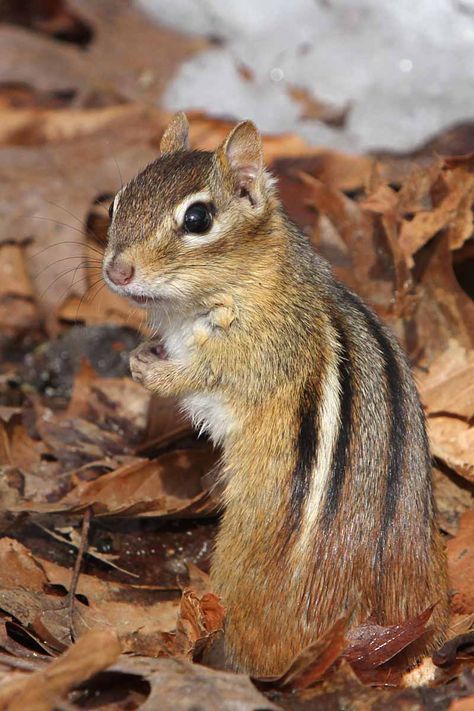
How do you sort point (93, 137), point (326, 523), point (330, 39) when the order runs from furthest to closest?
point (330, 39)
point (93, 137)
point (326, 523)

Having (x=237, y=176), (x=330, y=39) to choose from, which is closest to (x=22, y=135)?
(x=330, y=39)

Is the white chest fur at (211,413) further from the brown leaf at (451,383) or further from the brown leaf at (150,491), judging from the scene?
the brown leaf at (451,383)

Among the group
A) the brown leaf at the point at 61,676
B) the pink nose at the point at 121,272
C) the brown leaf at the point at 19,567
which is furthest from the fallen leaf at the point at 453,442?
the brown leaf at the point at 61,676

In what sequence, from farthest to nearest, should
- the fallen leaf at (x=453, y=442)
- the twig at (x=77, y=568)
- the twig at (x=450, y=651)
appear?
the fallen leaf at (x=453, y=442) < the twig at (x=77, y=568) < the twig at (x=450, y=651)

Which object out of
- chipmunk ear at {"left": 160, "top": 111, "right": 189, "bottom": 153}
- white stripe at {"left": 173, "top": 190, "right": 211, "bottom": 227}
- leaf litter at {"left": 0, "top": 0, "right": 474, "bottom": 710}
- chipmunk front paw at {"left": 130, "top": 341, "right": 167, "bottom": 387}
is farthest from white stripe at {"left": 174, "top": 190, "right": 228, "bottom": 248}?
leaf litter at {"left": 0, "top": 0, "right": 474, "bottom": 710}

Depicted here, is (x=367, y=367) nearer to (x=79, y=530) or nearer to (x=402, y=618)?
(x=402, y=618)

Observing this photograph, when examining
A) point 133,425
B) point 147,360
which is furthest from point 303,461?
point 133,425

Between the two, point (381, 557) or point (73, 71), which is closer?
point (381, 557)
